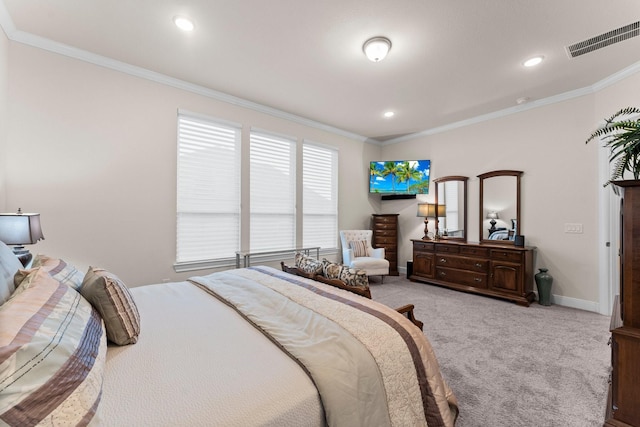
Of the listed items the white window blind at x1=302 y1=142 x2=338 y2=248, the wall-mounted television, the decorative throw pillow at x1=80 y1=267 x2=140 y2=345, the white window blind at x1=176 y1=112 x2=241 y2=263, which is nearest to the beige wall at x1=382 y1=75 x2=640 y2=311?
the wall-mounted television

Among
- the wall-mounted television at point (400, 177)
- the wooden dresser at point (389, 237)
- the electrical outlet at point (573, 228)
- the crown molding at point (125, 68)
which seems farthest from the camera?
the wooden dresser at point (389, 237)

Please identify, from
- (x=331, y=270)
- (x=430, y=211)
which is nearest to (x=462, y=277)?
(x=430, y=211)

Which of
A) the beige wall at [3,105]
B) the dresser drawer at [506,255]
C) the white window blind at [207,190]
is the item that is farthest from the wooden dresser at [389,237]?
the beige wall at [3,105]

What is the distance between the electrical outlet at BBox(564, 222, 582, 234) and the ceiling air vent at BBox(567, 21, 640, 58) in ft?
7.03

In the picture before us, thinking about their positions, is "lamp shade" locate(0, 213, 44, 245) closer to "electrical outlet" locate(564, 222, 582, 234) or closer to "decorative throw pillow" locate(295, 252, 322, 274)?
"decorative throw pillow" locate(295, 252, 322, 274)

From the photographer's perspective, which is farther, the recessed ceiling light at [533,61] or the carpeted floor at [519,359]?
the recessed ceiling light at [533,61]

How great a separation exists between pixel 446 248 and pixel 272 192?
308 cm

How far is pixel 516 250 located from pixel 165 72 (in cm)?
513

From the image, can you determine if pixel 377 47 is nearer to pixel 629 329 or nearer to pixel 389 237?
pixel 629 329

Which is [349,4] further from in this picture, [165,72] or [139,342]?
[139,342]

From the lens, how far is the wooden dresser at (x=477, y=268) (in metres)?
3.73

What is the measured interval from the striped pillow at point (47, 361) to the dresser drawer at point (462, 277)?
14.8 ft

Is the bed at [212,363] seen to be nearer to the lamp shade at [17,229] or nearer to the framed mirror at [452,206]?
the lamp shade at [17,229]

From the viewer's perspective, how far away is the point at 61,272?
1.50 m
